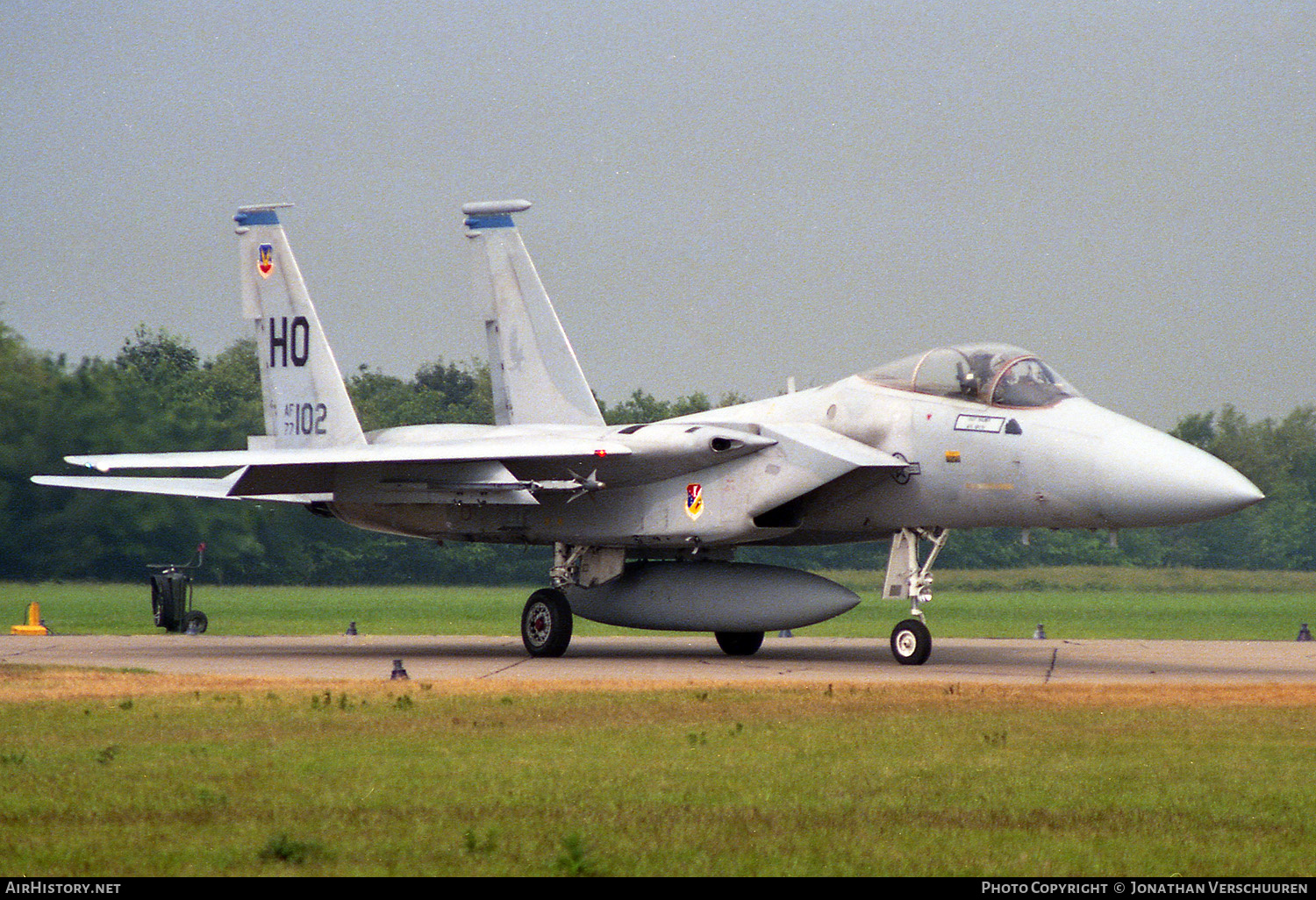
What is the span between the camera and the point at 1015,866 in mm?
5590

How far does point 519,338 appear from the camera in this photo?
2094 centimetres

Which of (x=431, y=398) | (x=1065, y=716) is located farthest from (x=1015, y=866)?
(x=431, y=398)

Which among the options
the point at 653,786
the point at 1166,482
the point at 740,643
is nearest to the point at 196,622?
the point at 740,643

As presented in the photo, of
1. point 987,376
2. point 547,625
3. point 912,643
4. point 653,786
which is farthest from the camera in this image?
point 547,625

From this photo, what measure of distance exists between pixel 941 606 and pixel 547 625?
17.0 metres

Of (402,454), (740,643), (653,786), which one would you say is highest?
(402,454)

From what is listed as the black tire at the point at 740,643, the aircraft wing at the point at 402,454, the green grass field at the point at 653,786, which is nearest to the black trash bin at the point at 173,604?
the aircraft wing at the point at 402,454

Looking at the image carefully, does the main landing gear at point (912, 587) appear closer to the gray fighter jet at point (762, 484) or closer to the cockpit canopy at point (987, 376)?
the gray fighter jet at point (762, 484)

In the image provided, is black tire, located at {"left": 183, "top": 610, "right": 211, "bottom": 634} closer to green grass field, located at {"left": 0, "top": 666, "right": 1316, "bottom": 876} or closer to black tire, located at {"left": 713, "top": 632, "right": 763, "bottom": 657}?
black tire, located at {"left": 713, "top": 632, "right": 763, "bottom": 657}

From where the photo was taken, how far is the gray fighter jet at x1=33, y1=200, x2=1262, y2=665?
14172 millimetres

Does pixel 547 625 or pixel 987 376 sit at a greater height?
pixel 987 376

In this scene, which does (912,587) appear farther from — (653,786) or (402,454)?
(653,786)

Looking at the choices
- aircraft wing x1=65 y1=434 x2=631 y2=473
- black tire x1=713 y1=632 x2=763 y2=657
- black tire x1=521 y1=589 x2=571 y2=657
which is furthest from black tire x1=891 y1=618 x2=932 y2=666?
black tire x1=521 y1=589 x2=571 y2=657

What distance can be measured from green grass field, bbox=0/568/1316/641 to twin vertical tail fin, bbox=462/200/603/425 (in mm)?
3636
